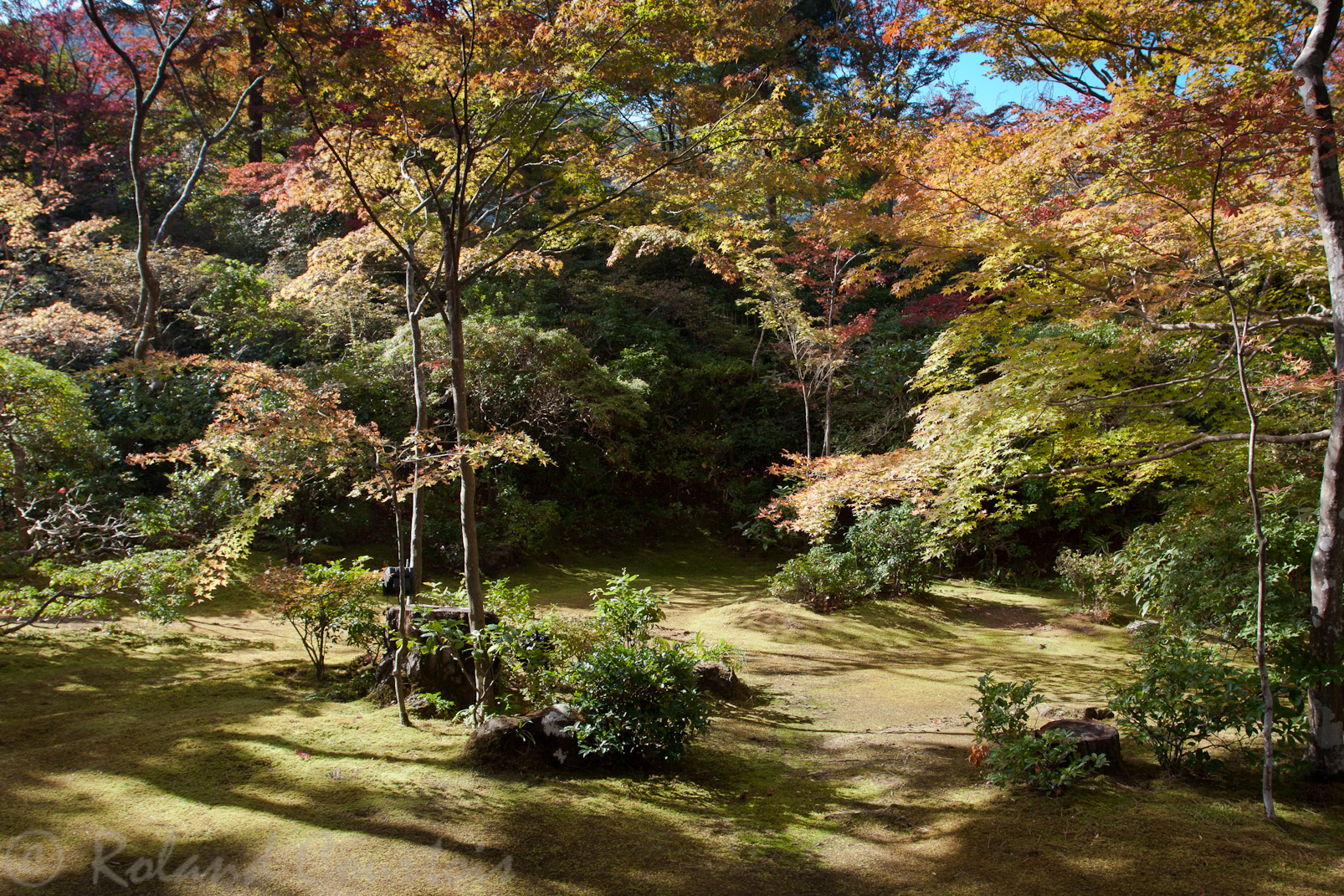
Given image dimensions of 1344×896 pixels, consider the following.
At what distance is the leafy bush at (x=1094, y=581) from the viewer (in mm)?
8297

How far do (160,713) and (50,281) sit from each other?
38.2 feet

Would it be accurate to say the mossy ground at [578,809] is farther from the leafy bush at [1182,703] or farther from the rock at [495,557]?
the rock at [495,557]

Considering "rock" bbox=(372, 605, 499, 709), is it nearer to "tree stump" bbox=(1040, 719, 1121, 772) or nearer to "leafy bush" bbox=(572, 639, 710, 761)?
"leafy bush" bbox=(572, 639, 710, 761)

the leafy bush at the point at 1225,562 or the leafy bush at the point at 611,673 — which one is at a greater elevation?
the leafy bush at the point at 1225,562

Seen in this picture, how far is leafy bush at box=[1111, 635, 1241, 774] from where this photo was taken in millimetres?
3250

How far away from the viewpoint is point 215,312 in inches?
453

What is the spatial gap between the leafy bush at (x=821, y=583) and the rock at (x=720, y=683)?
11.3 ft

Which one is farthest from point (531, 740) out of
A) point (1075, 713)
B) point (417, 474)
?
point (1075, 713)

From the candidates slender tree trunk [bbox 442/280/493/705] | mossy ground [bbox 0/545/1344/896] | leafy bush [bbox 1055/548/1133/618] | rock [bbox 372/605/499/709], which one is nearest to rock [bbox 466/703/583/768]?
mossy ground [bbox 0/545/1344/896]

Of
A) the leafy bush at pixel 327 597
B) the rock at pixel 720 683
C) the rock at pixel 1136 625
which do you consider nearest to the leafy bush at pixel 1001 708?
the rock at pixel 720 683

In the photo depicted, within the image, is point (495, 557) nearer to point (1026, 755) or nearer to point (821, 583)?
point (821, 583)

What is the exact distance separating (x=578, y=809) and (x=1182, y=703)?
3.00m

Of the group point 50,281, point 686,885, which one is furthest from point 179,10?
point 686,885

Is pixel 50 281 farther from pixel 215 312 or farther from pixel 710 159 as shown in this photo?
pixel 710 159
